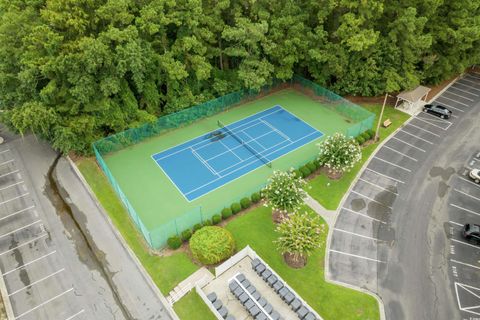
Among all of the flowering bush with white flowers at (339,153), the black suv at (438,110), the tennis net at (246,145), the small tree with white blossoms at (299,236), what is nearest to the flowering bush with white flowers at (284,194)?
the small tree with white blossoms at (299,236)

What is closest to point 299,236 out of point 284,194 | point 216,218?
point 284,194

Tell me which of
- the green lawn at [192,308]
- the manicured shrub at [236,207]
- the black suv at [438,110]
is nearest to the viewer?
the green lawn at [192,308]

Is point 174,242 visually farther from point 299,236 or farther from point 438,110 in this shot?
point 438,110

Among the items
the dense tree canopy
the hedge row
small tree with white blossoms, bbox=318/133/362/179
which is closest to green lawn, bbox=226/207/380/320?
the hedge row

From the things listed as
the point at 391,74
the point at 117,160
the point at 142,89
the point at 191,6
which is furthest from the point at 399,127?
the point at 117,160

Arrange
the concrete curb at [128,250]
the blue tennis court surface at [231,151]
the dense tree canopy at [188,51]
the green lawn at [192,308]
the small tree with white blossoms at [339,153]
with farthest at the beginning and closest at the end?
the blue tennis court surface at [231,151] < the dense tree canopy at [188,51] < the small tree with white blossoms at [339,153] < the concrete curb at [128,250] < the green lawn at [192,308]

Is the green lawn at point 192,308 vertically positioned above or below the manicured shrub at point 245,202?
below

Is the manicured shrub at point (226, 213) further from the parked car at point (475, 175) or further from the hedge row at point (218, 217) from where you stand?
the parked car at point (475, 175)
